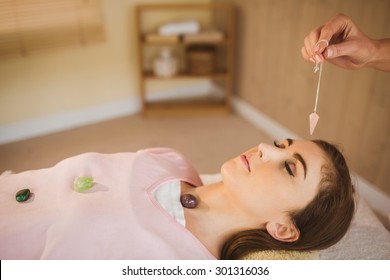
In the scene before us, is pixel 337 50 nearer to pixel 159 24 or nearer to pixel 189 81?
pixel 189 81

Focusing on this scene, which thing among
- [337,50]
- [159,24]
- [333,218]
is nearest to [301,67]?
[337,50]

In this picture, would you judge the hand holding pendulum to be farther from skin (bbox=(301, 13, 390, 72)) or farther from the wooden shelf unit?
skin (bbox=(301, 13, 390, 72))

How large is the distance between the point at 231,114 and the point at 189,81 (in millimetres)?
164

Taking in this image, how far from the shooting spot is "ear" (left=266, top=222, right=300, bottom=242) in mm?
784

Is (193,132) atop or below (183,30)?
below

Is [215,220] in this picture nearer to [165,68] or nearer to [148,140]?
[148,140]

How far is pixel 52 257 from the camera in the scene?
0.69 m

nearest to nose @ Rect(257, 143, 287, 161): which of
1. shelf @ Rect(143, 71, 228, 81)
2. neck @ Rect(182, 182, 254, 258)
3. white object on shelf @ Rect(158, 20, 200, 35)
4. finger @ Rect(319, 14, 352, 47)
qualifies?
neck @ Rect(182, 182, 254, 258)

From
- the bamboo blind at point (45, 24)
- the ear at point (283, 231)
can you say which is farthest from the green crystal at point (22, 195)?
the ear at point (283, 231)

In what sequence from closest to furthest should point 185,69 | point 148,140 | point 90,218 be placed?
point 90,218
point 148,140
point 185,69

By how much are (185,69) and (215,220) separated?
77cm

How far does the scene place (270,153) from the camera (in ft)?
2.52

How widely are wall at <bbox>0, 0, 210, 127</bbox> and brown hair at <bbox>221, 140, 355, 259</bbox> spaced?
0.45m

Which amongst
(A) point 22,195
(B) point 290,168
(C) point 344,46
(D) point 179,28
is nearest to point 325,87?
(C) point 344,46
